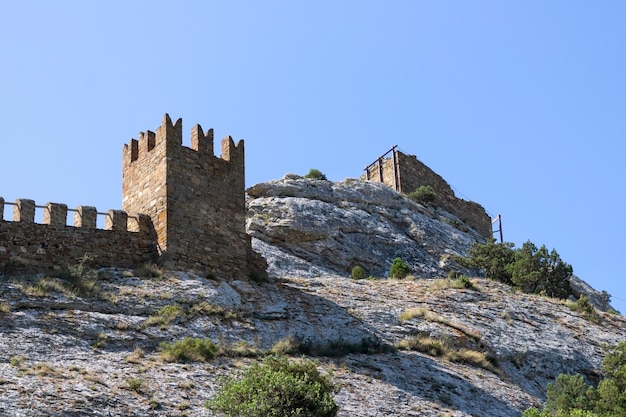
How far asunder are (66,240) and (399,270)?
1494 cm

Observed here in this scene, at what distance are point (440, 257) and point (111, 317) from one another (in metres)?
22.6

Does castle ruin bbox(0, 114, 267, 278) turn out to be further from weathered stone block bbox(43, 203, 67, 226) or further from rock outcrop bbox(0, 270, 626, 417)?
rock outcrop bbox(0, 270, 626, 417)

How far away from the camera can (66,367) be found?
885 inches

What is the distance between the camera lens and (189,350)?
25.2 m

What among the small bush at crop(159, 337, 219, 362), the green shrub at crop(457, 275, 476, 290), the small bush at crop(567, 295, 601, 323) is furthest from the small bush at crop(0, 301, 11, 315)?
the small bush at crop(567, 295, 601, 323)

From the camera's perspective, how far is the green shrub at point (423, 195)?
52125 millimetres

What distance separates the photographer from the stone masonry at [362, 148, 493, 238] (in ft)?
177

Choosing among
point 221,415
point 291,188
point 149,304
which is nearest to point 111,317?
point 149,304

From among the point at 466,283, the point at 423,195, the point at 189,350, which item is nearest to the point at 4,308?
the point at 189,350

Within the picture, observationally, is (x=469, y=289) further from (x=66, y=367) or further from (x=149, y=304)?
(x=66, y=367)

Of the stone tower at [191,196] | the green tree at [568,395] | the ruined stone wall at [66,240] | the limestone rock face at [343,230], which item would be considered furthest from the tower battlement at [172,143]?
the green tree at [568,395]

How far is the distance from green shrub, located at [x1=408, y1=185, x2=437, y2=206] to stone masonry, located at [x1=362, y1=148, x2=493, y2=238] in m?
0.79

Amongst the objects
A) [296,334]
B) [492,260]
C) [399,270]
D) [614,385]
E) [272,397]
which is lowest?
[614,385]

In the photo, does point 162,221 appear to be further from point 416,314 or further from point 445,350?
point 445,350
